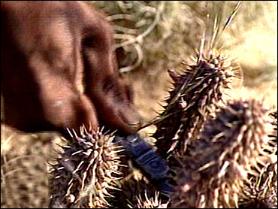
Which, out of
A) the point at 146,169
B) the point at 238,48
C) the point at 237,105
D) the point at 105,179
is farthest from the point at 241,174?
the point at 238,48

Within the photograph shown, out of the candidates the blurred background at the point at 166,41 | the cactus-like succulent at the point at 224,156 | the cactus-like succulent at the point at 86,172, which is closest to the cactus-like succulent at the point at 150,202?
the cactus-like succulent at the point at 86,172

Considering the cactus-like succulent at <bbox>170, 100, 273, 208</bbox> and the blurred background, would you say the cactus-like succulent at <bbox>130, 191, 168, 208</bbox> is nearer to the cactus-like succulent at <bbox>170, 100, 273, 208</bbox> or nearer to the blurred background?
the cactus-like succulent at <bbox>170, 100, 273, 208</bbox>

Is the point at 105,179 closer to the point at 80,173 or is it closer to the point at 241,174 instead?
the point at 80,173

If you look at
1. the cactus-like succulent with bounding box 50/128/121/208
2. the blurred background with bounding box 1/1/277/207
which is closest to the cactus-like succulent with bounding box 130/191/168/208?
the cactus-like succulent with bounding box 50/128/121/208

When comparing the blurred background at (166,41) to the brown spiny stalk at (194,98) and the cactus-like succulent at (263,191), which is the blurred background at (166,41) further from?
the cactus-like succulent at (263,191)

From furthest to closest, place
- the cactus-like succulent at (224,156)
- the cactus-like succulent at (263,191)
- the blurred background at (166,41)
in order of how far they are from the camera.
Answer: the blurred background at (166,41) → the cactus-like succulent at (263,191) → the cactus-like succulent at (224,156)

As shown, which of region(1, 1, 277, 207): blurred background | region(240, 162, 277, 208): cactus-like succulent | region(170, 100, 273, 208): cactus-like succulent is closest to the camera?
region(170, 100, 273, 208): cactus-like succulent

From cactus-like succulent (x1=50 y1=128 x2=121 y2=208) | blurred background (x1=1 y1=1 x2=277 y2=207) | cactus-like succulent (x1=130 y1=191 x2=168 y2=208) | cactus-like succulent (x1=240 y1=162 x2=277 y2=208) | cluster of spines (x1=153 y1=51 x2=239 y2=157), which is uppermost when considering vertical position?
cluster of spines (x1=153 y1=51 x2=239 y2=157)
